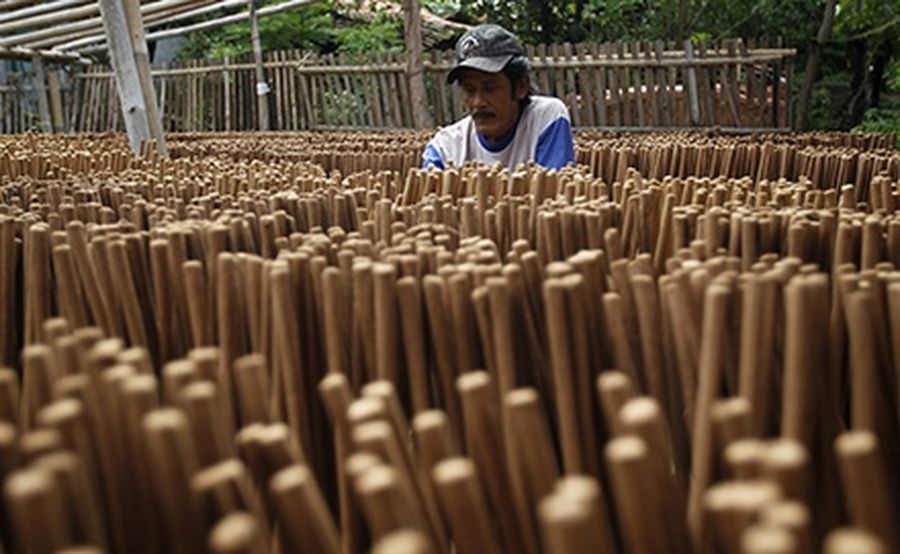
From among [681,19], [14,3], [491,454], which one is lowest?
[491,454]

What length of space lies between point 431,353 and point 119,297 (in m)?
0.41

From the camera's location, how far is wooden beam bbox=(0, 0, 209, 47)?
6211 millimetres

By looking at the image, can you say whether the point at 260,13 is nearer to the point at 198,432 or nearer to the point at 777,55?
the point at 777,55

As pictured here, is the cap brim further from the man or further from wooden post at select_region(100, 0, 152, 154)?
wooden post at select_region(100, 0, 152, 154)

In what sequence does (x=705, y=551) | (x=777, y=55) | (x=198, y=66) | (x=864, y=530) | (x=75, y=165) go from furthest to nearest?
(x=198, y=66)
(x=777, y=55)
(x=75, y=165)
(x=705, y=551)
(x=864, y=530)

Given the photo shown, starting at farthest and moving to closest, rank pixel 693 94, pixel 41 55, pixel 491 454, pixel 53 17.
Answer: pixel 41 55 < pixel 53 17 < pixel 693 94 < pixel 491 454

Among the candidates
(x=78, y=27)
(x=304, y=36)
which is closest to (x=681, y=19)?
(x=304, y=36)

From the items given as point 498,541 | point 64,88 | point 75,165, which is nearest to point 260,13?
point 64,88

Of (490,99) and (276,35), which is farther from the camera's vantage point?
(276,35)

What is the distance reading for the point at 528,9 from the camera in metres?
10.4

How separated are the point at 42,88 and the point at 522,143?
21.1 feet

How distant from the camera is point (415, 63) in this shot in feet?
20.7

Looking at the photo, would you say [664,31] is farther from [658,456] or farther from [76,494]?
[76,494]

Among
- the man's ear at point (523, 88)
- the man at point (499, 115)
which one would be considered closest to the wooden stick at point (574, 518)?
the man at point (499, 115)
